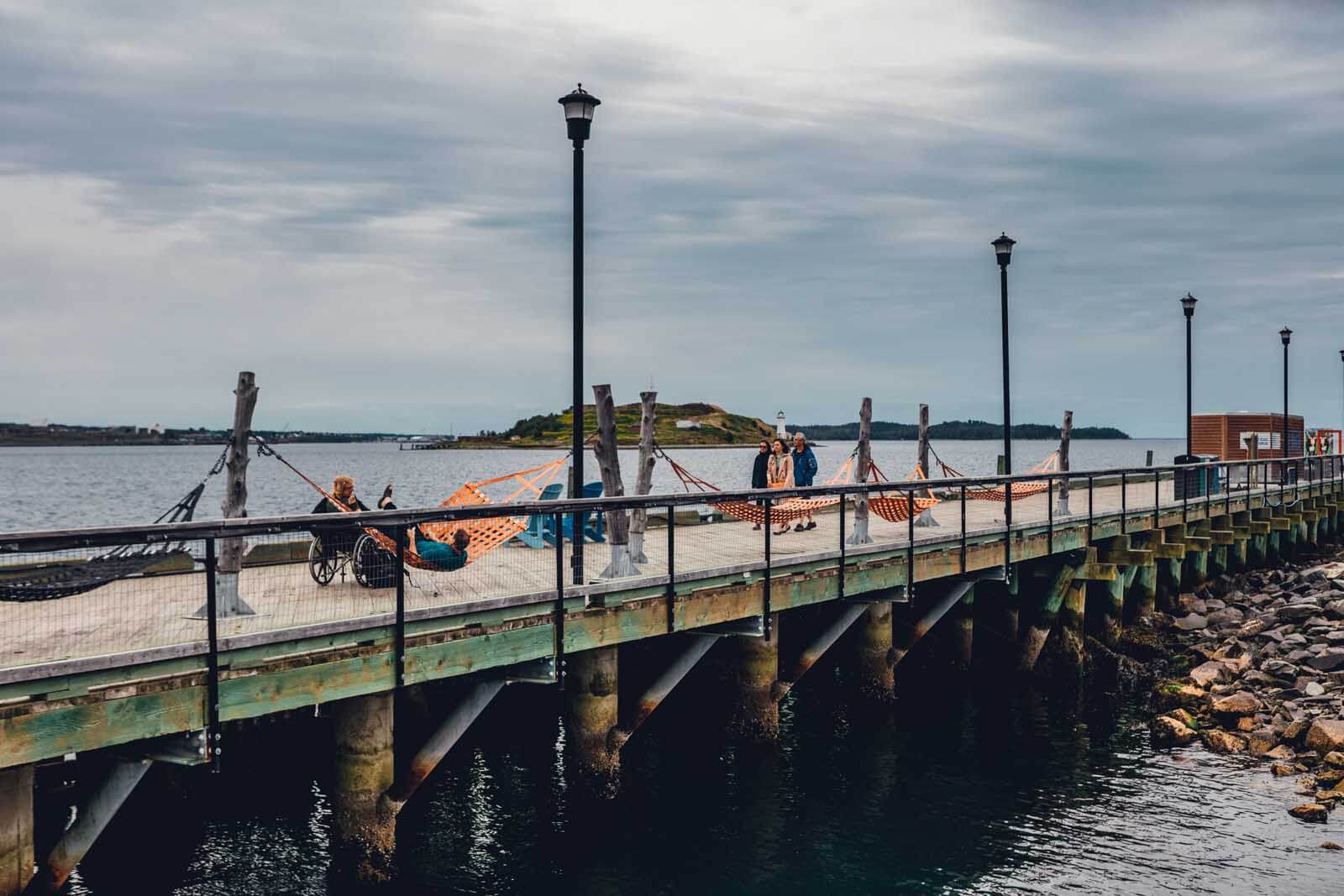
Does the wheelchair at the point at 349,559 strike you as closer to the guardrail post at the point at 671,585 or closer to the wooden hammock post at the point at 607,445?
the wooden hammock post at the point at 607,445

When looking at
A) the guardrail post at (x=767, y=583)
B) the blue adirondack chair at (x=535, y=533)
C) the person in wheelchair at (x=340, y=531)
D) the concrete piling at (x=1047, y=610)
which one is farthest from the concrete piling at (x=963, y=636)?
the person in wheelchair at (x=340, y=531)

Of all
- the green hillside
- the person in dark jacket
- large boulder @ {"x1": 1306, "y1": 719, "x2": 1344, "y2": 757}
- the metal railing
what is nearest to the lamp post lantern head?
the metal railing

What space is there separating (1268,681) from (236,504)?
16.1 meters

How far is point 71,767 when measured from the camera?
12.1 meters

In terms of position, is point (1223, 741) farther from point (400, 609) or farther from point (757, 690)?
point (400, 609)

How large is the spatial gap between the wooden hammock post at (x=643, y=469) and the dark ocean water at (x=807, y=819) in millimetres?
2955

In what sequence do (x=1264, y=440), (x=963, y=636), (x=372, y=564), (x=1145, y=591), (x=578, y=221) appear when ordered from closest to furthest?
(x=372, y=564), (x=578, y=221), (x=963, y=636), (x=1145, y=591), (x=1264, y=440)

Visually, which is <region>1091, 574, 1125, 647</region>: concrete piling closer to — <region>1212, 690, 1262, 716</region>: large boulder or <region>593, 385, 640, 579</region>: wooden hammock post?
<region>1212, 690, 1262, 716</region>: large boulder

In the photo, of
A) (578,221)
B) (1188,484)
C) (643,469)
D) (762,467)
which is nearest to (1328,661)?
(1188,484)

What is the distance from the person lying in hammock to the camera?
1108 cm

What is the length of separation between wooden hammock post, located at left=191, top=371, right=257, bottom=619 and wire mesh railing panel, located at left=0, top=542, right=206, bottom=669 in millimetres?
195

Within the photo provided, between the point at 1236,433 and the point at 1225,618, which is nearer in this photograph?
the point at 1225,618

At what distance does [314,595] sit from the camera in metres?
10.9

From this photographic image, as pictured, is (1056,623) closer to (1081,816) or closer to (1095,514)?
(1095,514)
